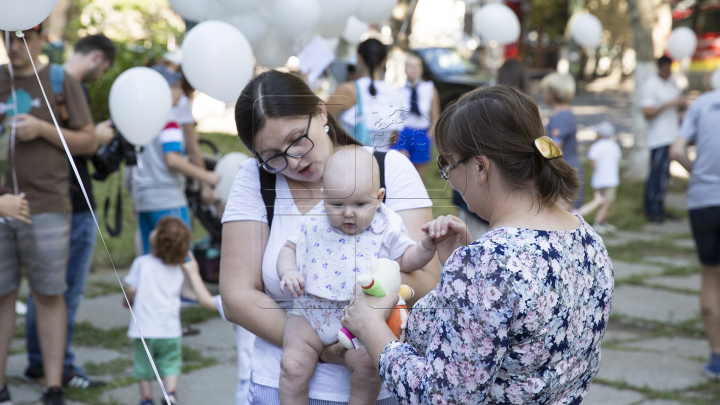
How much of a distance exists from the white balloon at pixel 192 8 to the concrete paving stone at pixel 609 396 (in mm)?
3102

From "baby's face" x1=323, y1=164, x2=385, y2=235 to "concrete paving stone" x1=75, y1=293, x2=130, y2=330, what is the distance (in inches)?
141

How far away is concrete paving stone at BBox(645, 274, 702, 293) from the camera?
5.62 meters

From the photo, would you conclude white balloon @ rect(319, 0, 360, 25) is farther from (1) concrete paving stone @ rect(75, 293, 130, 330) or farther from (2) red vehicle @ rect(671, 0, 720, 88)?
(2) red vehicle @ rect(671, 0, 720, 88)

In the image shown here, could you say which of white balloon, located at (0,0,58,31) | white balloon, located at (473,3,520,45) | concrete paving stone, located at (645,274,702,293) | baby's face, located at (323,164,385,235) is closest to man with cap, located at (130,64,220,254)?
white balloon, located at (0,0,58,31)

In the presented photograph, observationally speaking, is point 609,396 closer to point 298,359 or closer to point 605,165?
point 298,359

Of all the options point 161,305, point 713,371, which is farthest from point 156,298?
point 713,371

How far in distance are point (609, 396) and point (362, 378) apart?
252 cm

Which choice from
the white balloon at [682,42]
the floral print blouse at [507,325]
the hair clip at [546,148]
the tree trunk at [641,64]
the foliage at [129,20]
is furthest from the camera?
the foliage at [129,20]

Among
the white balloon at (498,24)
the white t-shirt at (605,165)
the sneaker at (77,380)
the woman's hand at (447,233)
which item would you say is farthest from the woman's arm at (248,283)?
the white t-shirt at (605,165)

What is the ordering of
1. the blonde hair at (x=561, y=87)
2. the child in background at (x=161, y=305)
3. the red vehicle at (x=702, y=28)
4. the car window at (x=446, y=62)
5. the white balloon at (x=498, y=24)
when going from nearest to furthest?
the child in background at (x=161, y=305) → the blonde hair at (x=561, y=87) → the white balloon at (x=498, y=24) → the car window at (x=446, y=62) → the red vehicle at (x=702, y=28)

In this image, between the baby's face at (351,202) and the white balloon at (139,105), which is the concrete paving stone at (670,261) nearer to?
the white balloon at (139,105)

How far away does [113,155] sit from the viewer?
3.96 m

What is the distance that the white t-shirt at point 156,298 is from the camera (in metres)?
3.40

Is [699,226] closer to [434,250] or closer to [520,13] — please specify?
[434,250]
